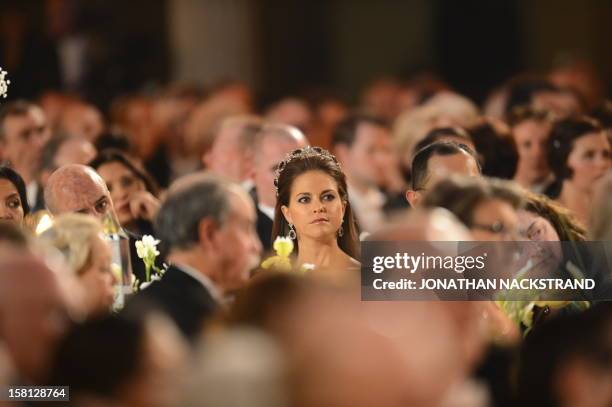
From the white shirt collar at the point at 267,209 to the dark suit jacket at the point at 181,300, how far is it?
3.24 m

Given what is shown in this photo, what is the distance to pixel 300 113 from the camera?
589 inches

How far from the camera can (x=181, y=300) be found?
19.6ft

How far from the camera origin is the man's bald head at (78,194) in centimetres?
760

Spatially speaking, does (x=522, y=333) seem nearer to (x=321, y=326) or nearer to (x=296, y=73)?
(x=321, y=326)

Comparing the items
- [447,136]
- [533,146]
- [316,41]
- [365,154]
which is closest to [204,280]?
[447,136]

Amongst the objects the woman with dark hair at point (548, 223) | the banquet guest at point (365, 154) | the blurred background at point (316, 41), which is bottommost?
the woman with dark hair at point (548, 223)

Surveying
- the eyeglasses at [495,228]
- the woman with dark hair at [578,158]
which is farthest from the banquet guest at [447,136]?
the eyeglasses at [495,228]

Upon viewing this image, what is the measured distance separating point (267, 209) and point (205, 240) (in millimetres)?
3426

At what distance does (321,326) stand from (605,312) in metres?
1.22

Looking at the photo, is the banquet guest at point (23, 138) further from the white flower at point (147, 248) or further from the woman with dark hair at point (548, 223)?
the woman with dark hair at point (548, 223)

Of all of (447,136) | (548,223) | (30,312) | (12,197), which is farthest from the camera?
(447,136)

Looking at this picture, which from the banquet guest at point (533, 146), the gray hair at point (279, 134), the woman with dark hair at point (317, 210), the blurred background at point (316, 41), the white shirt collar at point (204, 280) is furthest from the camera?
the blurred background at point (316, 41)

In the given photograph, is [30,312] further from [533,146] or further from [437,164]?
[533,146]

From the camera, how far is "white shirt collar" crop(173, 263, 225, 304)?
604 centimetres
